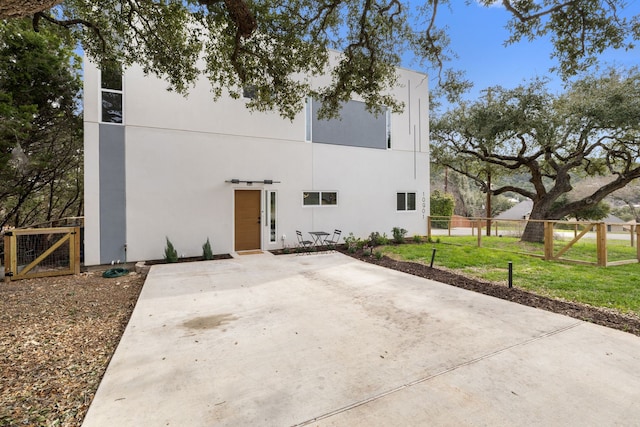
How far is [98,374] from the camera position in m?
2.68

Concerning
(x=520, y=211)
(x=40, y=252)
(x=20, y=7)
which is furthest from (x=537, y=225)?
(x=520, y=211)

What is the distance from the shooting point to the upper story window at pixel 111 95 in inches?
279

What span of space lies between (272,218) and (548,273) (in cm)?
703

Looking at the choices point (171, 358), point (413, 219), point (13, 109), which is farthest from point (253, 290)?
point (413, 219)

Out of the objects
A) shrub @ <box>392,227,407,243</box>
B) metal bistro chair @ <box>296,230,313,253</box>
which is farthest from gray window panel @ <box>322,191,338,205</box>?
shrub @ <box>392,227,407,243</box>

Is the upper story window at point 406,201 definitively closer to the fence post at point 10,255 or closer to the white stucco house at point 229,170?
the white stucco house at point 229,170

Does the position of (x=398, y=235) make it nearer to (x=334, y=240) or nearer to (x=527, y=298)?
(x=334, y=240)

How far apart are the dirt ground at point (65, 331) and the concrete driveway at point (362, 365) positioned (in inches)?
8.3

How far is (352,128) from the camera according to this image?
33.6 ft

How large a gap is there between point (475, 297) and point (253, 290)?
12.1 feet

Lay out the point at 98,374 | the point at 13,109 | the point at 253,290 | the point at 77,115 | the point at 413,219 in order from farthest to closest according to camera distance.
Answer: the point at 413,219 < the point at 77,115 < the point at 13,109 < the point at 253,290 < the point at 98,374

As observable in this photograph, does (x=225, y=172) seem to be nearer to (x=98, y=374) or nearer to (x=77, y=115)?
(x=77, y=115)

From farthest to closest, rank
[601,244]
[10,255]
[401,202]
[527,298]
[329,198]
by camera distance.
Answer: [401,202], [329,198], [601,244], [10,255], [527,298]

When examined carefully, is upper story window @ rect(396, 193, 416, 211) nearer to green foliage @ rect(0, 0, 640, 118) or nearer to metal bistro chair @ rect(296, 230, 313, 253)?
metal bistro chair @ rect(296, 230, 313, 253)
